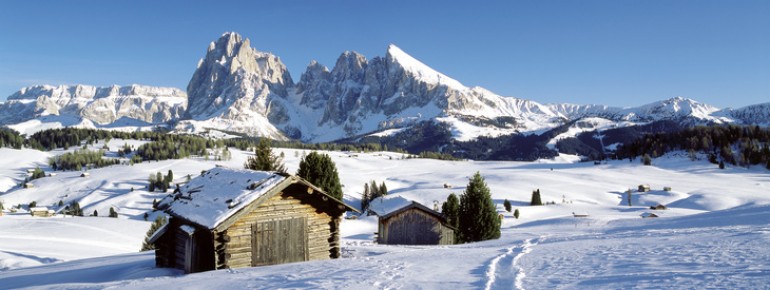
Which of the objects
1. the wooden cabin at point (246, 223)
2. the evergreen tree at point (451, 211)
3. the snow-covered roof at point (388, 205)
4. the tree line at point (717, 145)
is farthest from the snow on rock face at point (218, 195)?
the tree line at point (717, 145)

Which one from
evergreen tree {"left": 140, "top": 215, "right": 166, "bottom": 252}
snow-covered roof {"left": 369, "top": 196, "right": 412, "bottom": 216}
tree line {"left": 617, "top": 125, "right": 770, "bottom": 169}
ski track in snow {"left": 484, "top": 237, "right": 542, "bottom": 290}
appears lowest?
evergreen tree {"left": 140, "top": 215, "right": 166, "bottom": 252}

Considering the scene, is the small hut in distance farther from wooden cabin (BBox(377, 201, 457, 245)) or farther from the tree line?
the tree line

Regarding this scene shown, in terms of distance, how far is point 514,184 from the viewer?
398ft

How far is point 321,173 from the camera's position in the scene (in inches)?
1941

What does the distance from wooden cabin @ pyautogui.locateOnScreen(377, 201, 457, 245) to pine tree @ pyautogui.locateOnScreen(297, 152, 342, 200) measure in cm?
878

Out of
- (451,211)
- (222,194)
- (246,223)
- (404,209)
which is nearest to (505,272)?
(246,223)

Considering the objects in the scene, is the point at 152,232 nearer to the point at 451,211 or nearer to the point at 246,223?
the point at 246,223

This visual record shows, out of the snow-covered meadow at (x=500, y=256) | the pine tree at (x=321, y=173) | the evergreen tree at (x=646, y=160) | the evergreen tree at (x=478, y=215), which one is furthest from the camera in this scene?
the evergreen tree at (x=646, y=160)

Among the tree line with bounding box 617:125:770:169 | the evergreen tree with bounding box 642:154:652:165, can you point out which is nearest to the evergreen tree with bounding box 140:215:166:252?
the evergreen tree with bounding box 642:154:652:165

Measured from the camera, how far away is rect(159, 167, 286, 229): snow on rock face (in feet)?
72.2

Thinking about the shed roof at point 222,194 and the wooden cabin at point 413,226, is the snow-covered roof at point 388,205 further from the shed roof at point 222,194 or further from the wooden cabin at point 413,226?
the shed roof at point 222,194

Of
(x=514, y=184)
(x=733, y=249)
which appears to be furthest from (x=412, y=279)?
(x=514, y=184)

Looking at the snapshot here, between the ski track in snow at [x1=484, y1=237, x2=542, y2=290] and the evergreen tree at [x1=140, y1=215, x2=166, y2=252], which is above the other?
the ski track in snow at [x1=484, y1=237, x2=542, y2=290]

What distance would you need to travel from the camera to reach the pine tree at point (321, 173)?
49000 mm
